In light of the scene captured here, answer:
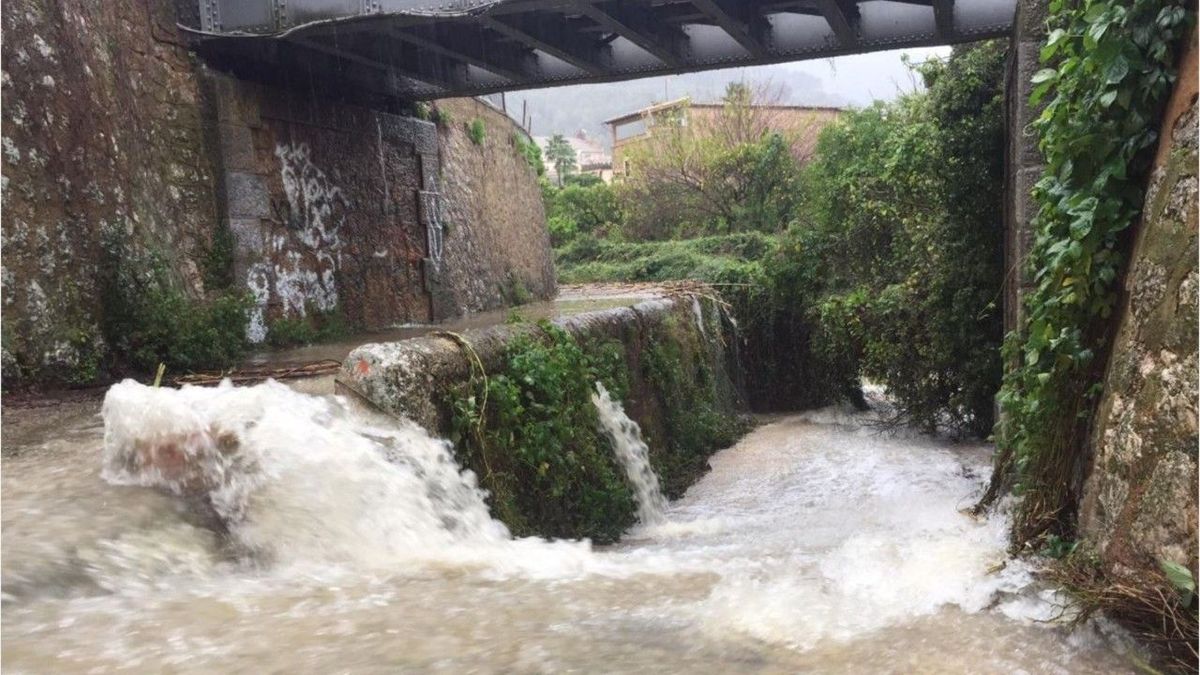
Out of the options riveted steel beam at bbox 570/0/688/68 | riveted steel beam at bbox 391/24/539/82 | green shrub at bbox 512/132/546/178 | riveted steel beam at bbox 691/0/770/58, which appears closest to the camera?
riveted steel beam at bbox 570/0/688/68

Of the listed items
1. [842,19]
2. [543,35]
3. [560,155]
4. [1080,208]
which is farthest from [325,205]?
[560,155]

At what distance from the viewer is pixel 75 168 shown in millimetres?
6371

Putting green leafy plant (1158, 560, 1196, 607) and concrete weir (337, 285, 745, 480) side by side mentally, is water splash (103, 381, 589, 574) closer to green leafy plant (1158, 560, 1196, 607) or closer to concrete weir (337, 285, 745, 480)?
concrete weir (337, 285, 745, 480)

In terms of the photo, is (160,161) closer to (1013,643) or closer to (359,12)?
(359,12)

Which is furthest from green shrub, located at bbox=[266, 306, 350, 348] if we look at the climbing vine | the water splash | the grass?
the grass

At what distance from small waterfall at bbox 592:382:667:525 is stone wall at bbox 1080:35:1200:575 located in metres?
4.07

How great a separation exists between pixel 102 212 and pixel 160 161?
1.49 m

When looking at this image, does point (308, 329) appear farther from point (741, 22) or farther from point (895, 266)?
point (895, 266)

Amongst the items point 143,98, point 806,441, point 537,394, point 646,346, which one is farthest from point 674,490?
point 143,98

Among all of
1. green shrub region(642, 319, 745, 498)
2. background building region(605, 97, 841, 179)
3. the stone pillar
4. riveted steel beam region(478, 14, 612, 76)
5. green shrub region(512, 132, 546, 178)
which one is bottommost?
green shrub region(642, 319, 745, 498)

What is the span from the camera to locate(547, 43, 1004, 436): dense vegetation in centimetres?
893

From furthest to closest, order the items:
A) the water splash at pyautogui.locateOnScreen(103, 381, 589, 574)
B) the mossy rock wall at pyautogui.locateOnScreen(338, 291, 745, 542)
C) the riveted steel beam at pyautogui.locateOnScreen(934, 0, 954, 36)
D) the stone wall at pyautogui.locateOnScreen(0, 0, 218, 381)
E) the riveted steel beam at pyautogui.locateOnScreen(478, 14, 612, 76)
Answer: the riveted steel beam at pyautogui.locateOnScreen(478, 14, 612, 76) < the riveted steel beam at pyautogui.locateOnScreen(934, 0, 954, 36) < the stone wall at pyautogui.locateOnScreen(0, 0, 218, 381) < the mossy rock wall at pyautogui.locateOnScreen(338, 291, 745, 542) < the water splash at pyautogui.locateOnScreen(103, 381, 589, 574)

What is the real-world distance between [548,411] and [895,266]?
7.17m

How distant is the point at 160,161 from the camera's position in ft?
25.9
